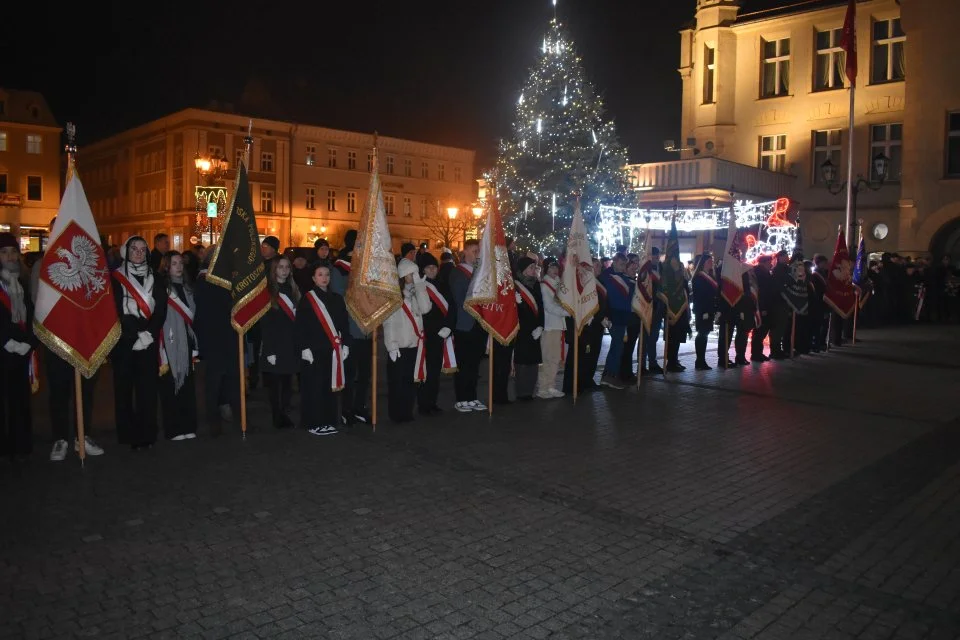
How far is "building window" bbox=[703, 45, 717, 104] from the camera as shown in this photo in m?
35.4

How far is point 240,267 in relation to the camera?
8.84 m

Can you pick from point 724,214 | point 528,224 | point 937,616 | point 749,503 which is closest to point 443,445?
point 749,503

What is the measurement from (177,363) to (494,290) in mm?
3917

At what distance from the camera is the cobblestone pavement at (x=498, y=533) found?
4.61m

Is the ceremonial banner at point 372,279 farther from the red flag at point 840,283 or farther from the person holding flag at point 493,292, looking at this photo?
the red flag at point 840,283

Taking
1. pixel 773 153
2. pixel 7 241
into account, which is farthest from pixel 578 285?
pixel 773 153

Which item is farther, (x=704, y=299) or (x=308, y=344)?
(x=704, y=299)

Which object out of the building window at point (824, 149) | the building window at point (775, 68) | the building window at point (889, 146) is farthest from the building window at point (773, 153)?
the building window at point (889, 146)

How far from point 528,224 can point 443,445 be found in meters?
18.9

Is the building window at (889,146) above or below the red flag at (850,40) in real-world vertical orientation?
below

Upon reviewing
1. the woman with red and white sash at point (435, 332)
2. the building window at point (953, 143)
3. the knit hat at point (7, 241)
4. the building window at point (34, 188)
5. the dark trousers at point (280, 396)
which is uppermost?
the building window at point (34, 188)

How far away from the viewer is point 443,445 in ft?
28.3

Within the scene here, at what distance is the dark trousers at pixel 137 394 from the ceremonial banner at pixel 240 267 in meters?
0.99

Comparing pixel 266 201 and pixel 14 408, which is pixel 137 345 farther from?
pixel 266 201
